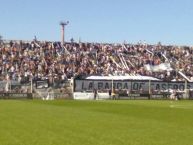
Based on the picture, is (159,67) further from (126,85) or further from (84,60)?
(84,60)

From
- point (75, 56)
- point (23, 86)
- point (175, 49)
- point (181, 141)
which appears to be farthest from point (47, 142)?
point (175, 49)

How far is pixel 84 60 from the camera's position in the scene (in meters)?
81.7

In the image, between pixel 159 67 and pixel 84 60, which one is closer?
pixel 84 60

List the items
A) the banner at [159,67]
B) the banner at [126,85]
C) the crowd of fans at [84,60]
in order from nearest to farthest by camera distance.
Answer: the banner at [126,85] → the crowd of fans at [84,60] → the banner at [159,67]

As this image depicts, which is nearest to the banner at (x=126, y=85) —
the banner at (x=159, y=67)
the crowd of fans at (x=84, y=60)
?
the crowd of fans at (x=84, y=60)

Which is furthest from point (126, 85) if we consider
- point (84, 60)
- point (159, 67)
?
point (159, 67)

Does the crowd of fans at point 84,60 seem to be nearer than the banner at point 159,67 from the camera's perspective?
Yes

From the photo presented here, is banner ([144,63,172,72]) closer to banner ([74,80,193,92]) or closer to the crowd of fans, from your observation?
the crowd of fans

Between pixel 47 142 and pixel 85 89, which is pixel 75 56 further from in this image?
pixel 47 142

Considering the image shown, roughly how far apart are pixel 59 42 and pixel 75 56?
17.9ft

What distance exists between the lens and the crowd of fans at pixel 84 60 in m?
75.6

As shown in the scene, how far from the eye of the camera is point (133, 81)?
7419 centimetres

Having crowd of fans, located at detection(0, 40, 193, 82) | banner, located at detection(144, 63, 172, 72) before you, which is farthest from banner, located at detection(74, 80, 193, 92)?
banner, located at detection(144, 63, 172, 72)

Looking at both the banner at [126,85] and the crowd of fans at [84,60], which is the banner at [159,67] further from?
the banner at [126,85]
